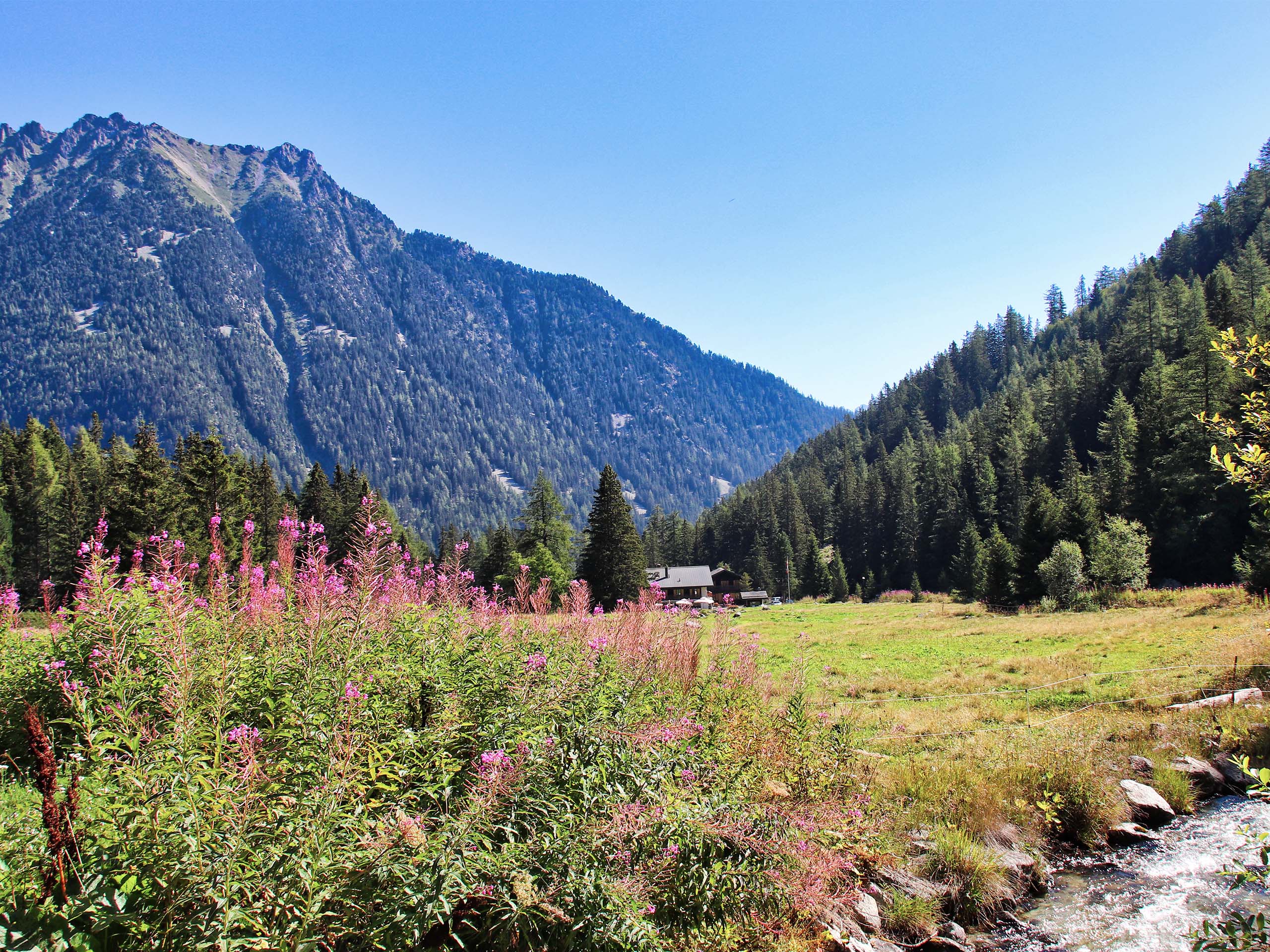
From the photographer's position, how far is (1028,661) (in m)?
17.9

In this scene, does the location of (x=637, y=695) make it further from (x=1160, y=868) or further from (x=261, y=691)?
(x=1160, y=868)

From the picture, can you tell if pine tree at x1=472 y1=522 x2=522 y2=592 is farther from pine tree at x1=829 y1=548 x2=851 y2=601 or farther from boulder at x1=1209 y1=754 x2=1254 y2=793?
pine tree at x1=829 y1=548 x2=851 y2=601

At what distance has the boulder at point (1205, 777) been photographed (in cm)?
1026

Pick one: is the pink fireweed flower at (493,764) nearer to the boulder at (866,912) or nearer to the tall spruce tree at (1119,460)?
the boulder at (866,912)

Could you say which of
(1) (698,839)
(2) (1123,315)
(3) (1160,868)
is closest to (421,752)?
(1) (698,839)

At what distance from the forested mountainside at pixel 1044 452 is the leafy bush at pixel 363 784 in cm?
953

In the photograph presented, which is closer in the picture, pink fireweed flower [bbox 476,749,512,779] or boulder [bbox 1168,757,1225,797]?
pink fireweed flower [bbox 476,749,512,779]

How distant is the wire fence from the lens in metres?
12.1

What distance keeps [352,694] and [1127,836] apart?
35.0ft

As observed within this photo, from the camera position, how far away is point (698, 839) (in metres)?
5.12

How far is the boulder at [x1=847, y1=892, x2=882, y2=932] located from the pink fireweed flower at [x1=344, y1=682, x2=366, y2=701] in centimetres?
557

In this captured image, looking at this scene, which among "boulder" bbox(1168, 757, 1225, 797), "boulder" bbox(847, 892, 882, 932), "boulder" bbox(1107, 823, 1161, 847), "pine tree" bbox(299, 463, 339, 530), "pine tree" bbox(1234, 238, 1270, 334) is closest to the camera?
"boulder" bbox(847, 892, 882, 932)

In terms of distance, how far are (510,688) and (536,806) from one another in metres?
1.17

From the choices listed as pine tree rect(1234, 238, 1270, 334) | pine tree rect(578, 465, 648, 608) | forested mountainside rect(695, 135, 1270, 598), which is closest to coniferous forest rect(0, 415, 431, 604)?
pine tree rect(578, 465, 648, 608)
